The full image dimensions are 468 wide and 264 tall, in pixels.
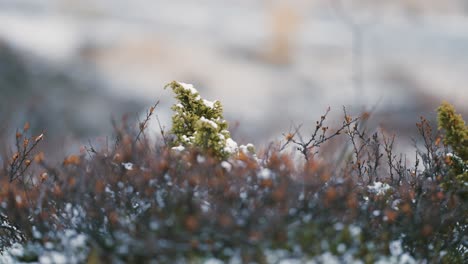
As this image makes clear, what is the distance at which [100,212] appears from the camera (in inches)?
215

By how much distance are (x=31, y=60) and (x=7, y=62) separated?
3888 millimetres

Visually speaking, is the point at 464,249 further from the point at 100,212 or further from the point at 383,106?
the point at 383,106

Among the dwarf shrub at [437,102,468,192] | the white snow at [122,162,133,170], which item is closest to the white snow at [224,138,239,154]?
the white snow at [122,162,133,170]

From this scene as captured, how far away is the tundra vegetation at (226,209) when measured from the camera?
4668 mm

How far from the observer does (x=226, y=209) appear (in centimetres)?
484

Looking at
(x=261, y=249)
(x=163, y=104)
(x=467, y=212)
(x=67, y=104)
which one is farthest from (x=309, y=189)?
(x=67, y=104)

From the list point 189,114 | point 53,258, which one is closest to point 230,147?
point 189,114

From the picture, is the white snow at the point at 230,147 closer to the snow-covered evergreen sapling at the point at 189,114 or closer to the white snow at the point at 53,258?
the snow-covered evergreen sapling at the point at 189,114

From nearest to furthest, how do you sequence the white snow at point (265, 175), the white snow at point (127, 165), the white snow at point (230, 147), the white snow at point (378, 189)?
1. the white snow at point (265, 175)
2. the white snow at point (127, 165)
3. the white snow at point (230, 147)
4. the white snow at point (378, 189)

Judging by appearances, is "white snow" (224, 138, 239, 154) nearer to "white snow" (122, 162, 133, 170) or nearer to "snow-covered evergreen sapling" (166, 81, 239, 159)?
"snow-covered evergreen sapling" (166, 81, 239, 159)

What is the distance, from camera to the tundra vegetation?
467 cm

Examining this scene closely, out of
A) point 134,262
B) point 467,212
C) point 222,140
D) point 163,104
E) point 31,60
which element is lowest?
point 134,262

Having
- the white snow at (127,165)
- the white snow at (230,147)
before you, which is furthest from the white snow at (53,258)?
the white snow at (230,147)

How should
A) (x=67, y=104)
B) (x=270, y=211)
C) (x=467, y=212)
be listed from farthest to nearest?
1. (x=67, y=104)
2. (x=467, y=212)
3. (x=270, y=211)
